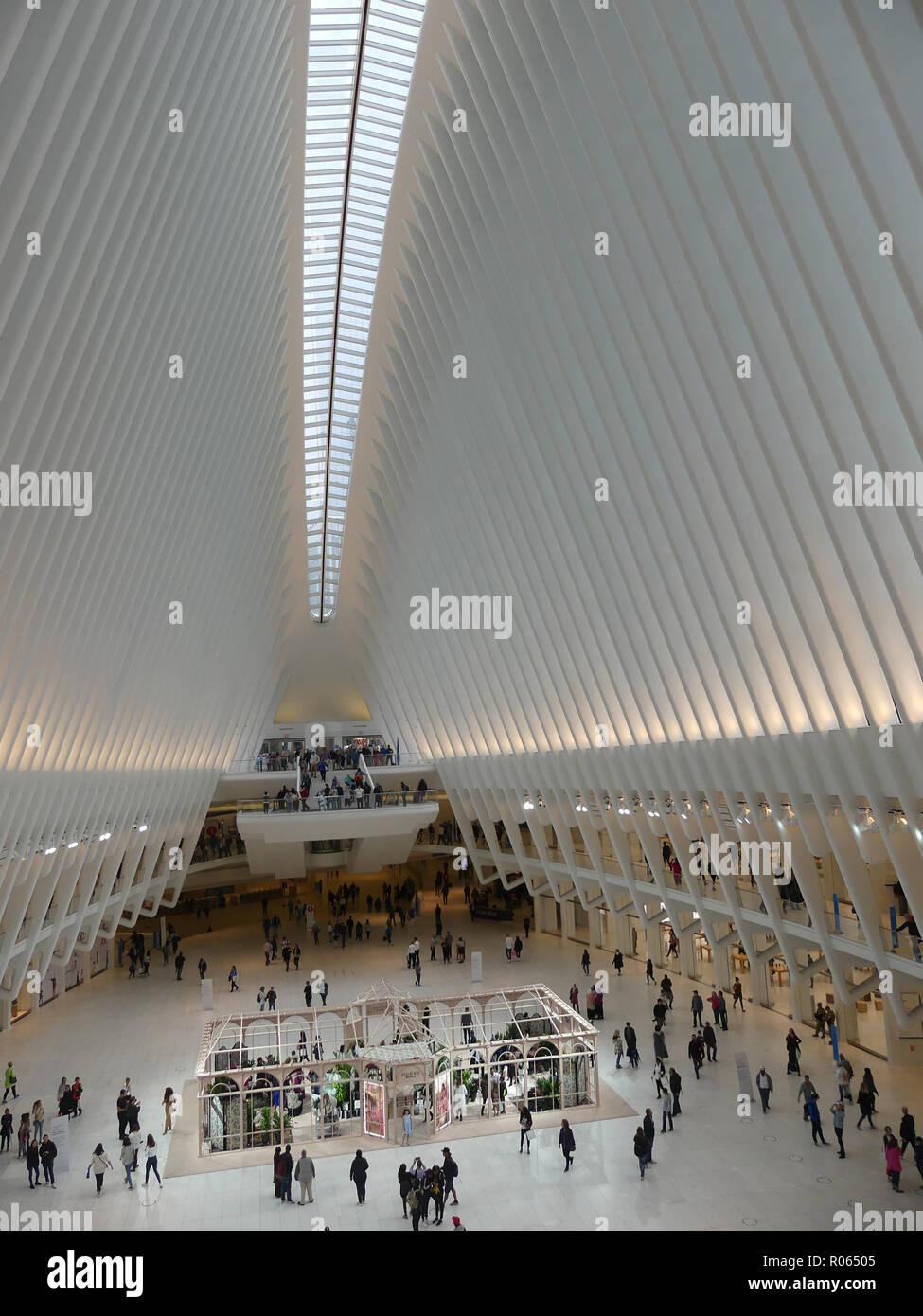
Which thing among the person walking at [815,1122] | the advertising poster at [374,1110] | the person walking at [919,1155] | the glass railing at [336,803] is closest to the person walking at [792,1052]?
the person walking at [815,1122]

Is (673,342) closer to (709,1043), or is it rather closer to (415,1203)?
(415,1203)

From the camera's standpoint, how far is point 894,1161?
12.4 m

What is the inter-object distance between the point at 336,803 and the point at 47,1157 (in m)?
17.3

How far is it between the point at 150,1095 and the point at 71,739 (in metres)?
6.98

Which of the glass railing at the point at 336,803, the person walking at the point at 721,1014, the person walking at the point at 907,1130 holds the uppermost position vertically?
the glass railing at the point at 336,803

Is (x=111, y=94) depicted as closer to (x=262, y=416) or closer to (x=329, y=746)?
(x=262, y=416)

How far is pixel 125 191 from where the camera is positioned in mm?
11055

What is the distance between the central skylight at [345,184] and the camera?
53.3ft

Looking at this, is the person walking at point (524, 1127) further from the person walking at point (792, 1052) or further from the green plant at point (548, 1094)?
the person walking at point (792, 1052)

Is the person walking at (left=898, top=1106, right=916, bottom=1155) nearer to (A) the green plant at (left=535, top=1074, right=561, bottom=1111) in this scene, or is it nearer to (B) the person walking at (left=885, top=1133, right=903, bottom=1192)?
(B) the person walking at (left=885, top=1133, right=903, bottom=1192)

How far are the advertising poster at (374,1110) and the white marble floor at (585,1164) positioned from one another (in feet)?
2.48

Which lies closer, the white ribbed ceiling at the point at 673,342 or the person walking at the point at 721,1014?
the white ribbed ceiling at the point at 673,342
